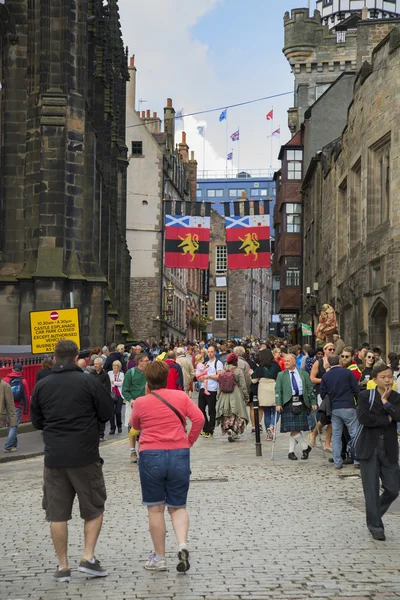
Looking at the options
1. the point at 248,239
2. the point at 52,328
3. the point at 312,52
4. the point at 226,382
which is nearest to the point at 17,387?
the point at 52,328

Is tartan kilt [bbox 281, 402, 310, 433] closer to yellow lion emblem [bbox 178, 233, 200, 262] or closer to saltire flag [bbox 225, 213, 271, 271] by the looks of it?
saltire flag [bbox 225, 213, 271, 271]

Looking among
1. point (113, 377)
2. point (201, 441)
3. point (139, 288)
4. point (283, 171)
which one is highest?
point (283, 171)

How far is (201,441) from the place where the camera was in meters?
18.9

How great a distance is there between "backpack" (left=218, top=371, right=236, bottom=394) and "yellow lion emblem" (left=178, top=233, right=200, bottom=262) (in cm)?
2117

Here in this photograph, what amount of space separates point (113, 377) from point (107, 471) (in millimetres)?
5467

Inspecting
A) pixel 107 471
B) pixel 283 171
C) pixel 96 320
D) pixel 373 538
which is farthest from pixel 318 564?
pixel 283 171

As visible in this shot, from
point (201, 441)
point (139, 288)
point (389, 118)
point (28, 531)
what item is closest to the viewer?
point (28, 531)

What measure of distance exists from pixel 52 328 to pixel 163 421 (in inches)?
558

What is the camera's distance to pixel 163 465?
753 cm

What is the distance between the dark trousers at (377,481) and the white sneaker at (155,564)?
2263 millimetres

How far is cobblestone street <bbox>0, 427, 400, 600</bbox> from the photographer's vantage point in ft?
22.7

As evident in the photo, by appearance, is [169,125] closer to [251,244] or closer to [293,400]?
[251,244]

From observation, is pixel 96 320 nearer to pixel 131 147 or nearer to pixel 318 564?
pixel 318 564

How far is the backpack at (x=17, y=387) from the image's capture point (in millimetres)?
18828
